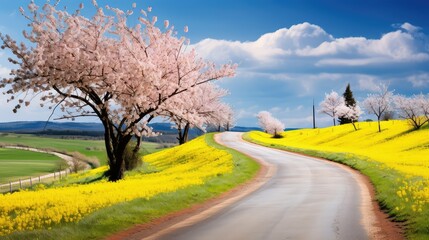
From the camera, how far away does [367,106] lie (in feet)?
337

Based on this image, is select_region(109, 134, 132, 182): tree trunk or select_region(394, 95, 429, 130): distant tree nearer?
select_region(109, 134, 132, 182): tree trunk

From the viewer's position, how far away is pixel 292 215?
18.9 m

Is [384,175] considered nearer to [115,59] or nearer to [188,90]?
[188,90]

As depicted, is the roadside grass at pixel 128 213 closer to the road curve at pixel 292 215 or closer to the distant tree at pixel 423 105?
the road curve at pixel 292 215

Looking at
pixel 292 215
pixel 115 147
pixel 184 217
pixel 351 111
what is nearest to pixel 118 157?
pixel 115 147

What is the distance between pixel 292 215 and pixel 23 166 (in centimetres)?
9505

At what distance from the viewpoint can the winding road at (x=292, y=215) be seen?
15.6 metres

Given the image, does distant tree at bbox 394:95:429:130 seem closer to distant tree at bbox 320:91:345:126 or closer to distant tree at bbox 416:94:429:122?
distant tree at bbox 416:94:429:122

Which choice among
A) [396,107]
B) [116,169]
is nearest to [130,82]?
[116,169]

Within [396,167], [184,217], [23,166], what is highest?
[184,217]

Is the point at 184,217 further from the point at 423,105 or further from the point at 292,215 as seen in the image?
the point at 423,105

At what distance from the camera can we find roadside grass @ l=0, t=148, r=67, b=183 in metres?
89.6

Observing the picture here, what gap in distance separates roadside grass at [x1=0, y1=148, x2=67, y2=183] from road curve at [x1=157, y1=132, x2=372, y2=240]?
64655 millimetres

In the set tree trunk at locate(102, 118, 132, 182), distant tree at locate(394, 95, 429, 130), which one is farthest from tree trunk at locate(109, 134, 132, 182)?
distant tree at locate(394, 95, 429, 130)
